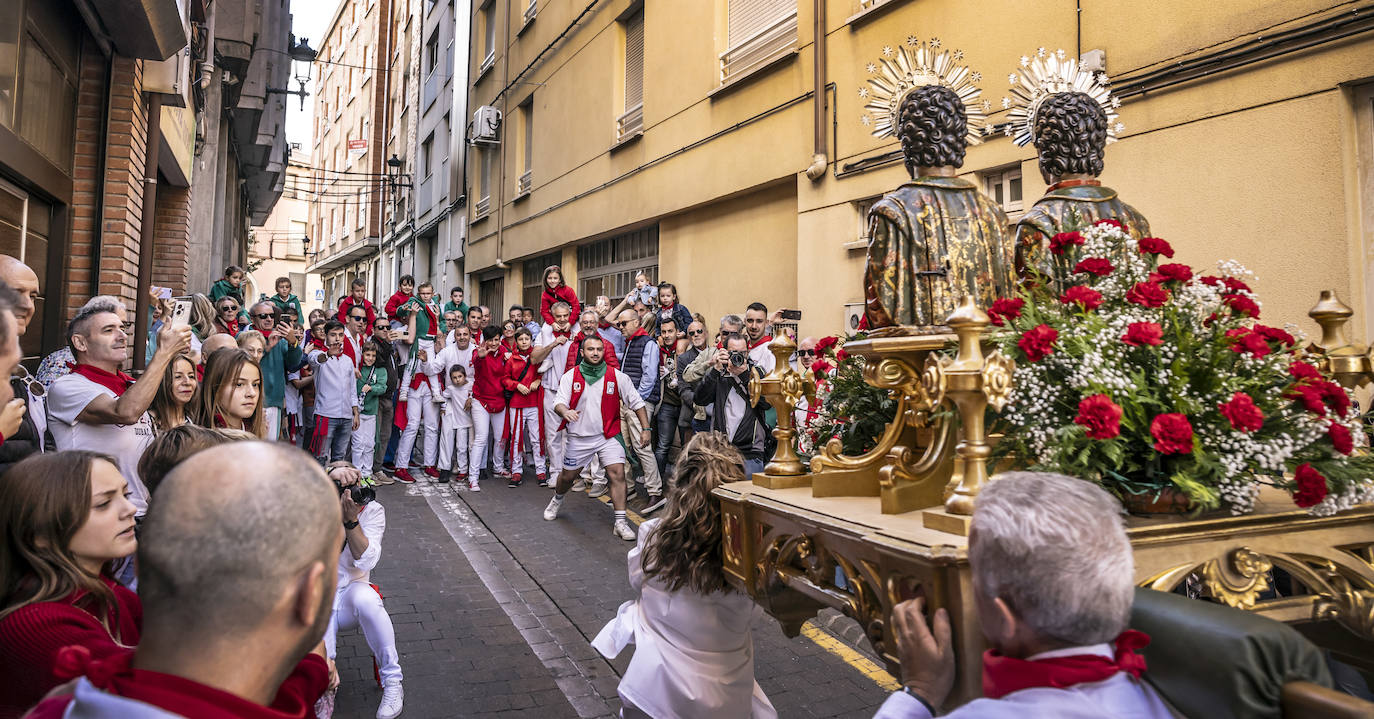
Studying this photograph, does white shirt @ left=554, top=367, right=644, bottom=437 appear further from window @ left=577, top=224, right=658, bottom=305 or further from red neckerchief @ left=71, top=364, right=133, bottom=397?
red neckerchief @ left=71, top=364, right=133, bottom=397

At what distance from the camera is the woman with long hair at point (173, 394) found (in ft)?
13.6

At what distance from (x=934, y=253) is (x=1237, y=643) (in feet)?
5.02

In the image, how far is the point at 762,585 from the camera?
8.54 ft

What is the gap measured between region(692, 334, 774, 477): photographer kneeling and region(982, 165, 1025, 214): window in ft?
8.36

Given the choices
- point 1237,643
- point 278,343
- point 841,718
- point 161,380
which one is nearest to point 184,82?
point 278,343

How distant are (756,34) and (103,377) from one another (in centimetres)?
843

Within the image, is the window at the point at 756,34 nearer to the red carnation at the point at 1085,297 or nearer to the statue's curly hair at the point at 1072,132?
the statue's curly hair at the point at 1072,132

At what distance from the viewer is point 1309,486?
199 cm

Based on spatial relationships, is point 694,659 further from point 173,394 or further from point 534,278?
A: point 534,278

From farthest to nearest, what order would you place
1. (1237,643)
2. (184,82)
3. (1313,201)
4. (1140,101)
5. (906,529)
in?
(184,82) → (1140,101) → (1313,201) → (906,529) → (1237,643)

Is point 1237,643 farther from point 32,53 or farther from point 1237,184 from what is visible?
point 32,53

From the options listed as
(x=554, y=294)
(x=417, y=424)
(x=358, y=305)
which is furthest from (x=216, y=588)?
(x=358, y=305)

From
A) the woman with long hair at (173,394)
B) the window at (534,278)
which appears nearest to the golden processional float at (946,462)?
the woman with long hair at (173,394)

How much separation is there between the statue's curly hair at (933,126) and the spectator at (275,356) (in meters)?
8.15
